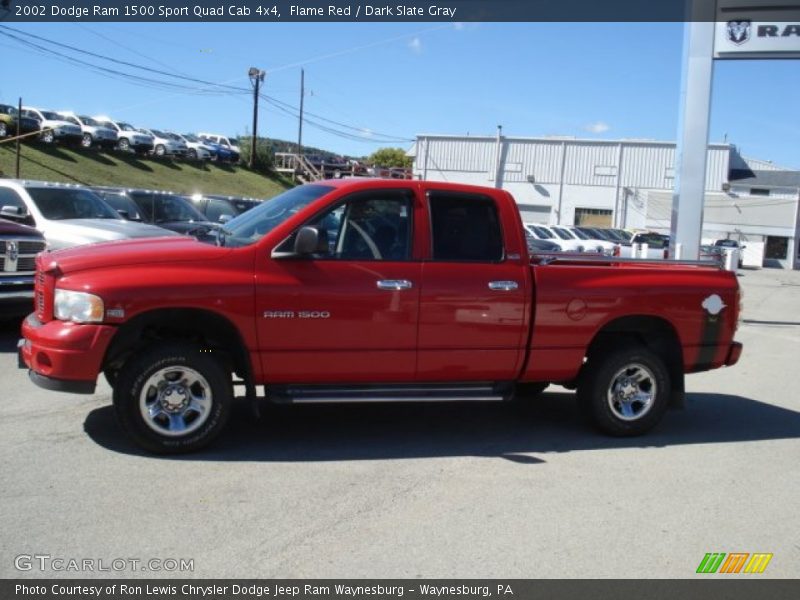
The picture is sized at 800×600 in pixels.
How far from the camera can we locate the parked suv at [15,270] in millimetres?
8663

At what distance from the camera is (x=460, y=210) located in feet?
20.1

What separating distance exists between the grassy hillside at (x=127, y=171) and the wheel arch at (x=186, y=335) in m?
28.3

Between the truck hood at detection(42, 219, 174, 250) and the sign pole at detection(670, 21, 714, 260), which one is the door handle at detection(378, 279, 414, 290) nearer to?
the truck hood at detection(42, 219, 174, 250)

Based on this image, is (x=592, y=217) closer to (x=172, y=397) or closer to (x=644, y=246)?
(x=644, y=246)

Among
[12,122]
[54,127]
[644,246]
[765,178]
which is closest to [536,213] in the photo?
[765,178]

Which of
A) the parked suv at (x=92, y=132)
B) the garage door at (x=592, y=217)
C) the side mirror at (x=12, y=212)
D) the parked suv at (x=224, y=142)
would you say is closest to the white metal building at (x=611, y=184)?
the garage door at (x=592, y=217)

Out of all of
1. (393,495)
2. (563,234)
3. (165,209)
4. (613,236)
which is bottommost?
(393,495)

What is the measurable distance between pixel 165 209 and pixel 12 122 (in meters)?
24.9

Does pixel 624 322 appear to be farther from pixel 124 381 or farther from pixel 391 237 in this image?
pixel 124 381

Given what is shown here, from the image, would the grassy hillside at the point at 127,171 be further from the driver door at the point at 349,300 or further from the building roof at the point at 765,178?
the building roof at the point at 765,178

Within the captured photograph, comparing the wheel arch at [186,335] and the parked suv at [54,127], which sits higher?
the parked suv at [54,127]

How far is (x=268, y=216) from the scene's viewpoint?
598 cm

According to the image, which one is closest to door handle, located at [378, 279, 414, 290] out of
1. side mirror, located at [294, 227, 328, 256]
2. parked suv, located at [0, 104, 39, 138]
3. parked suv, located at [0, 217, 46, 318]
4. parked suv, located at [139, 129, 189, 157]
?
side mirror, located at [294, 227, 328, 256]

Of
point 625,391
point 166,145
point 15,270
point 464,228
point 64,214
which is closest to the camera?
point 464,228
